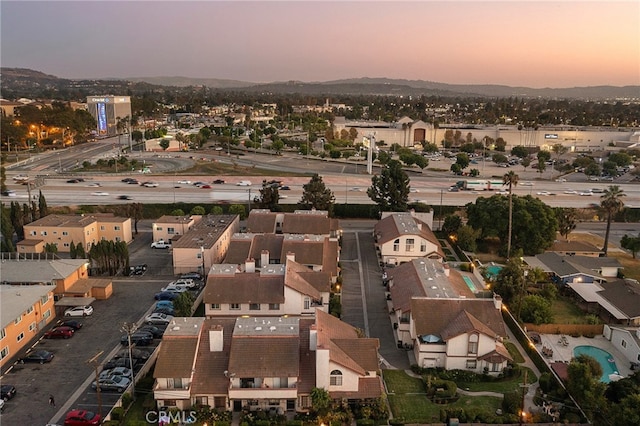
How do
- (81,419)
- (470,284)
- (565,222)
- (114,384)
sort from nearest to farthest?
(81,419), (114,384), (470,284), (565,222)

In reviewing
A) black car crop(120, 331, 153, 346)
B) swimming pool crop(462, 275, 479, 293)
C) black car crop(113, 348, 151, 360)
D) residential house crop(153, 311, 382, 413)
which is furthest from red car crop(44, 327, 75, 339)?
swimming pool crop(462, 275, 479, 293)

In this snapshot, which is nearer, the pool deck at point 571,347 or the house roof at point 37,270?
the pool deck at point 571,347

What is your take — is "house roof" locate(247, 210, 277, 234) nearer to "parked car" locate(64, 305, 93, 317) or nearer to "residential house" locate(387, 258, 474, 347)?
"residential house" locate(387, 258, 474, 347)

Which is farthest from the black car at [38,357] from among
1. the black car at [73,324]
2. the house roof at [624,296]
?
the house roof at [624,296]

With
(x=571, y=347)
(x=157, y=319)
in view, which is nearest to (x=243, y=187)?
(x=157, y=319)

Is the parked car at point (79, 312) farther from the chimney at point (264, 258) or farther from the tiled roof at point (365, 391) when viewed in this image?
the tiled roof at point (365, 391)

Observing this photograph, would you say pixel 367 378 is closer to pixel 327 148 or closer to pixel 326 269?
pixel 326 269

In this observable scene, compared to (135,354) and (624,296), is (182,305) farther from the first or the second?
(624,296)
